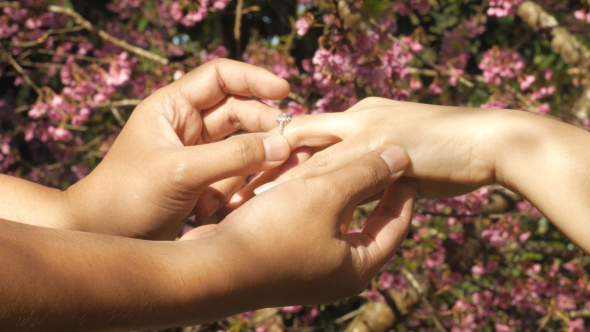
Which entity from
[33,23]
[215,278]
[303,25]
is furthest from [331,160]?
[33,23]

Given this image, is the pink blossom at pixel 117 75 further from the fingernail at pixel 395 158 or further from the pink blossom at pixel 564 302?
the pink blossom at pixel 564 302

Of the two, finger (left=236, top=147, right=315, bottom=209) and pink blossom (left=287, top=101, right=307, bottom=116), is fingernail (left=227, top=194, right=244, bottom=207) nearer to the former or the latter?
finger (left=236, top=147, right=315, bottom=209)

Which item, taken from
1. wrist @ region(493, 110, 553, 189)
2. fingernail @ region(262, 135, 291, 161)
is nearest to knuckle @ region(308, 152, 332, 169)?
fingernail @ region(262, 135, 291, 161)

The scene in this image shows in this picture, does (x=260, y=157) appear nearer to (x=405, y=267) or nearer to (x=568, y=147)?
(x=568, y=147)

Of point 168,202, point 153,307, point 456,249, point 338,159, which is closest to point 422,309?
point 456,249

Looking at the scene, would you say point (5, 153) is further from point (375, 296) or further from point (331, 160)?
point (331, 160)

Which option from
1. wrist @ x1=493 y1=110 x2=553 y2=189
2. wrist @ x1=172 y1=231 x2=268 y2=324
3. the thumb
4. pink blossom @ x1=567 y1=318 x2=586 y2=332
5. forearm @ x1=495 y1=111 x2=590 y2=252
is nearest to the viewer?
wrist @ x1=172 y1=231 x2=268 y2=324
